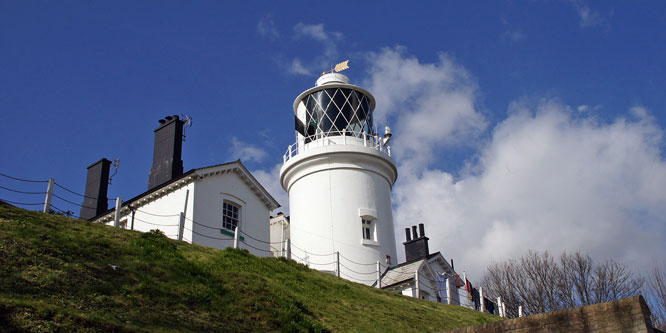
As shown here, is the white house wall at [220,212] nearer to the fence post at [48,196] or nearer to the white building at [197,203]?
the white building at [197,203]

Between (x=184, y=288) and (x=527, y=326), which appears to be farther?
(x=184, y=288)

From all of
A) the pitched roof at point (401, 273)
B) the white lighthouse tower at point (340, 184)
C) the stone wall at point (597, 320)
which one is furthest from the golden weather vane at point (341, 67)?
the stone wall at point (597, 320)

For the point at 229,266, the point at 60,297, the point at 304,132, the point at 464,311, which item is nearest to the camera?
the point at 60,297

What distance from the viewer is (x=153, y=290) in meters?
12.1

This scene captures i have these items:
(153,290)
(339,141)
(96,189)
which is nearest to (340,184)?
(339,141)

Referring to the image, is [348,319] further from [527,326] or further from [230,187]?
[230,187]

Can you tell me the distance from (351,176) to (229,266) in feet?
42.3

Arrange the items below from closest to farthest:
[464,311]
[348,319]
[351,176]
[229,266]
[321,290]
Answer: [348,319] → [229,266] → [321,290] → [464,311] → [351,176]

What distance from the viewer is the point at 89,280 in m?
11.4

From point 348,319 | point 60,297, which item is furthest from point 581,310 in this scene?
point 60,297

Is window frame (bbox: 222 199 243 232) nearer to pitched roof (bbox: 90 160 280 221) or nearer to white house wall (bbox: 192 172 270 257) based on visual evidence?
white house wall (bbox: 192 172 270 257)

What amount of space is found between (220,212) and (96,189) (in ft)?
24.7

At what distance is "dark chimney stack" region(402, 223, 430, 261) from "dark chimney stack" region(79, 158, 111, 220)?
47.1 feet

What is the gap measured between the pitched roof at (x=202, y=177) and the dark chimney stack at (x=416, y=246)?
24.0ft
